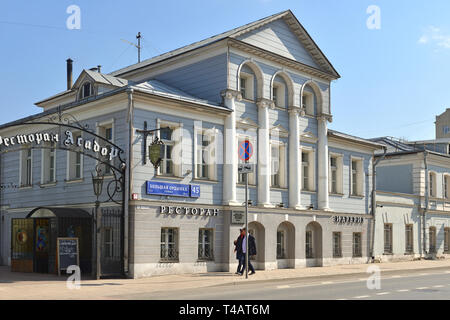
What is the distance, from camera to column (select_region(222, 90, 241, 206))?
25.0 metres

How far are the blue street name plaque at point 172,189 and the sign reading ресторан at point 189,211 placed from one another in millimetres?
Answer: 516

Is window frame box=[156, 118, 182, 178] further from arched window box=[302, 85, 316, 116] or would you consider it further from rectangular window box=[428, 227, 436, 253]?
rectangular window box=[428, 227, 436, 253]

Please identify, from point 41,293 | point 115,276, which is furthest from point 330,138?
point 41,293

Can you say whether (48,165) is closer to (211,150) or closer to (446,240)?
(211,150)

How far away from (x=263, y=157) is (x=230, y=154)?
2.05m

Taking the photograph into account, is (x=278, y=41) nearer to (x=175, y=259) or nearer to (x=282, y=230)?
(x=282, y=230)

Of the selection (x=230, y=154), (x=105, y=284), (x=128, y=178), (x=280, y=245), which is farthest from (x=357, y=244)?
(x=105, y=284)

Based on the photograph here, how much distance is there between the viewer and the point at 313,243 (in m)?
29.8

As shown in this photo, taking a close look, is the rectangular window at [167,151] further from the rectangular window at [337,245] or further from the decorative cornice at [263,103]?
the rectangular window at [337,245]

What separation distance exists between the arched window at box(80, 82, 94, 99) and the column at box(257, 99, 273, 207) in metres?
7.30

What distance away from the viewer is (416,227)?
3772 cm

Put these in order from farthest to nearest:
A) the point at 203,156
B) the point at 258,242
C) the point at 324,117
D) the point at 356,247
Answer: the point at 356,247, the point at 324,117, the point at 258,242, the point at 203,156

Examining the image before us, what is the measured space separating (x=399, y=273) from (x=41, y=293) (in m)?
16.1

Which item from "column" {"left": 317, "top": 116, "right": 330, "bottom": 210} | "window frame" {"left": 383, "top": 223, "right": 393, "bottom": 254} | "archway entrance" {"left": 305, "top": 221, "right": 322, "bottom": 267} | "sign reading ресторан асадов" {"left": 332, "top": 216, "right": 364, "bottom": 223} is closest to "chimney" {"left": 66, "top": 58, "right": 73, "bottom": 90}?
"column" {"left": 317, "top": 116, "right": 330, "bottom": 210}
